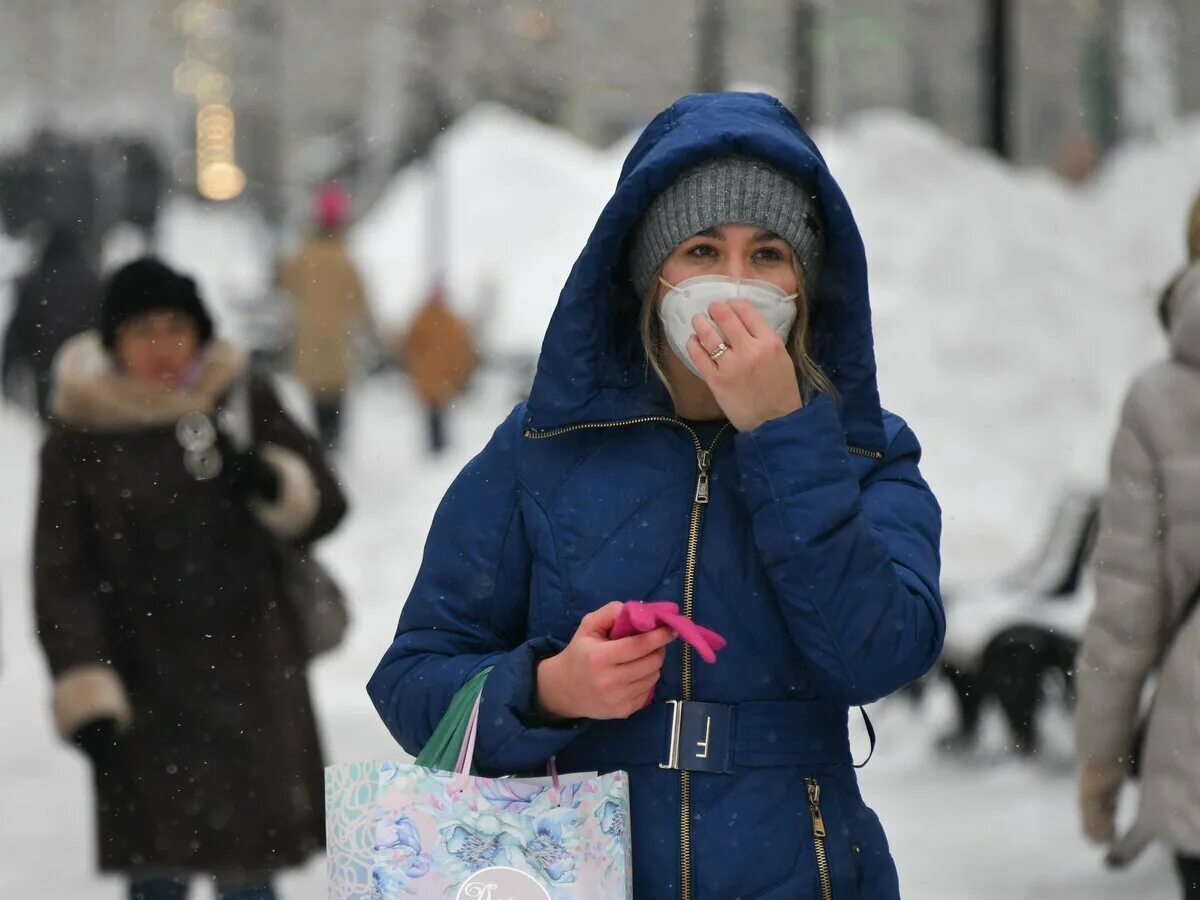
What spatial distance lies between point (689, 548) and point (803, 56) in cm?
539

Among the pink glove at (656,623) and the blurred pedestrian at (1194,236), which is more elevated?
the blurred pedestrian at (1194,236)

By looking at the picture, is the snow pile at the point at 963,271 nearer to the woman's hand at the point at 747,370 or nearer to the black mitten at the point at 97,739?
the black mitten at the point at 97,739

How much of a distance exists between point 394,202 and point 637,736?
5.24 metres

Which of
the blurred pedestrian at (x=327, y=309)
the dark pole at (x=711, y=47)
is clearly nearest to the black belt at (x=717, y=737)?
the blurred pedestrian at (x=327, y=309)

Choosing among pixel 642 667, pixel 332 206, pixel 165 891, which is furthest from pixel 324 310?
pixel 642 667

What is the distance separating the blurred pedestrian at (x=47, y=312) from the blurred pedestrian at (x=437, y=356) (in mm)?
1628

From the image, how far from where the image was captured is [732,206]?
6.25ft

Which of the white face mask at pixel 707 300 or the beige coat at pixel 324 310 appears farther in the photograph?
the beige coat at pixel 324 310

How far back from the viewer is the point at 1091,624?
323 centimetres

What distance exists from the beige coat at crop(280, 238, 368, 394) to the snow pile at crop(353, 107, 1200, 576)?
123 millimetres

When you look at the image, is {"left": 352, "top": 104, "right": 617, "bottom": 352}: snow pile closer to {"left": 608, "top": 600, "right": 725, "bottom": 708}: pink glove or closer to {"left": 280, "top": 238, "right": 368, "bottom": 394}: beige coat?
{"left": 280, "top": 238, "right": 368, "bottom": 394}: beige coat

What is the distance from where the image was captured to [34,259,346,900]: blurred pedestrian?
3678 mm

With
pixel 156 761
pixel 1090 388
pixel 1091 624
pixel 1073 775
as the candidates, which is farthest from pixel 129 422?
pixel 1090 388

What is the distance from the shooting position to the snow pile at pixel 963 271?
6738 mm
